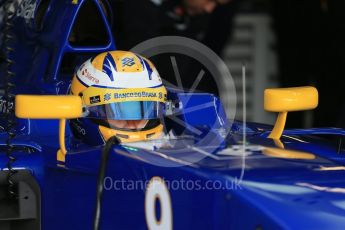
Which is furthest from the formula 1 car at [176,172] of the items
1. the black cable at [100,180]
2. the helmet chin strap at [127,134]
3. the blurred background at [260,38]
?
the blurred background at [260,38]

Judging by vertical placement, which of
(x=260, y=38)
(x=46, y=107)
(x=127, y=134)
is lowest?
(x=127, y=134)

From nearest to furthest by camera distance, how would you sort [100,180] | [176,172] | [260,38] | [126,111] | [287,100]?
[176,172] < [100,180] < [287,100] < [126,111] < [260,38]

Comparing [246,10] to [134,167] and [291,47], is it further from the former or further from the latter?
[134,167]

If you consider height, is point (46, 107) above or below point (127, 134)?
above

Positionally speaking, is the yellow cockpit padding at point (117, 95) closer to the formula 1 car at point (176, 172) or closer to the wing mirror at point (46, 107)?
the formula 1 car at point (176, 172)

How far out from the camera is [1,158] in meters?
3.71

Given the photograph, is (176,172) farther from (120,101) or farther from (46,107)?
(120,101)

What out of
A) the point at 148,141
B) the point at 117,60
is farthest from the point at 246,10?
the point at 148,141

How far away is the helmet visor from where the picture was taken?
382 cm

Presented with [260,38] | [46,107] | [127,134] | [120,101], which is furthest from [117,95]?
[260,38]

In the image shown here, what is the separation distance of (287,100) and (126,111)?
70 centimetres

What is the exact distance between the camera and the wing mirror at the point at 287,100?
3480 mm

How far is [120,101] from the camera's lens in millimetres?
3824

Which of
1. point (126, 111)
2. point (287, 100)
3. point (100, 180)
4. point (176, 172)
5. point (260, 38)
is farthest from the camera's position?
point (260, 38)
